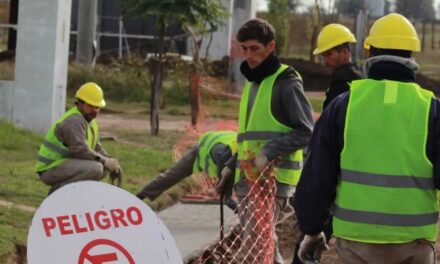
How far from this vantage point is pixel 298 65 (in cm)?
4078

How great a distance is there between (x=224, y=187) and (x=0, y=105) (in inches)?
424

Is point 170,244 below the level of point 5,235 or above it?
above

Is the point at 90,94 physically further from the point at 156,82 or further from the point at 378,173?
the point at 156,82

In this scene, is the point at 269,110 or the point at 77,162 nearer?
the point at 269,110

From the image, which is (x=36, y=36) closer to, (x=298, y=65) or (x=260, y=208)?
(x=260, y=208)

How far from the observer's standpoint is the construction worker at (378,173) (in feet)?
17.8

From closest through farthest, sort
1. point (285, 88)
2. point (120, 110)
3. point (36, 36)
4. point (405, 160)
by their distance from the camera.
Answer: point (405, 160) → point (285, 88) → point (36, 36) → point (120, 110)

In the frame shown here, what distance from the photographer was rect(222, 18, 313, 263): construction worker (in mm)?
7961

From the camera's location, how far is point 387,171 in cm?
543

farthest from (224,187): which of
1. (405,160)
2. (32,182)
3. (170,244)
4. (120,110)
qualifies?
Result: (120,110)

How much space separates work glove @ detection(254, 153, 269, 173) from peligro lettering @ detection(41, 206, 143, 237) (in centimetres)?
202

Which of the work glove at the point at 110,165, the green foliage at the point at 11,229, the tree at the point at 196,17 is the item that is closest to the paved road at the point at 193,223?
the work glove at the point at 110,165

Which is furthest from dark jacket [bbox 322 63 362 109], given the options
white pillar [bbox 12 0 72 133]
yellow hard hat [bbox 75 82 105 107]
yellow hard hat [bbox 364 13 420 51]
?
white pillar [bbox 12 0 72 133]

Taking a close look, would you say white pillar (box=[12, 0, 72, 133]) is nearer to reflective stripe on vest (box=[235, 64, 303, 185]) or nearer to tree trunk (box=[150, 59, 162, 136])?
tree trunk (box=[150, 59, 162, 136])
